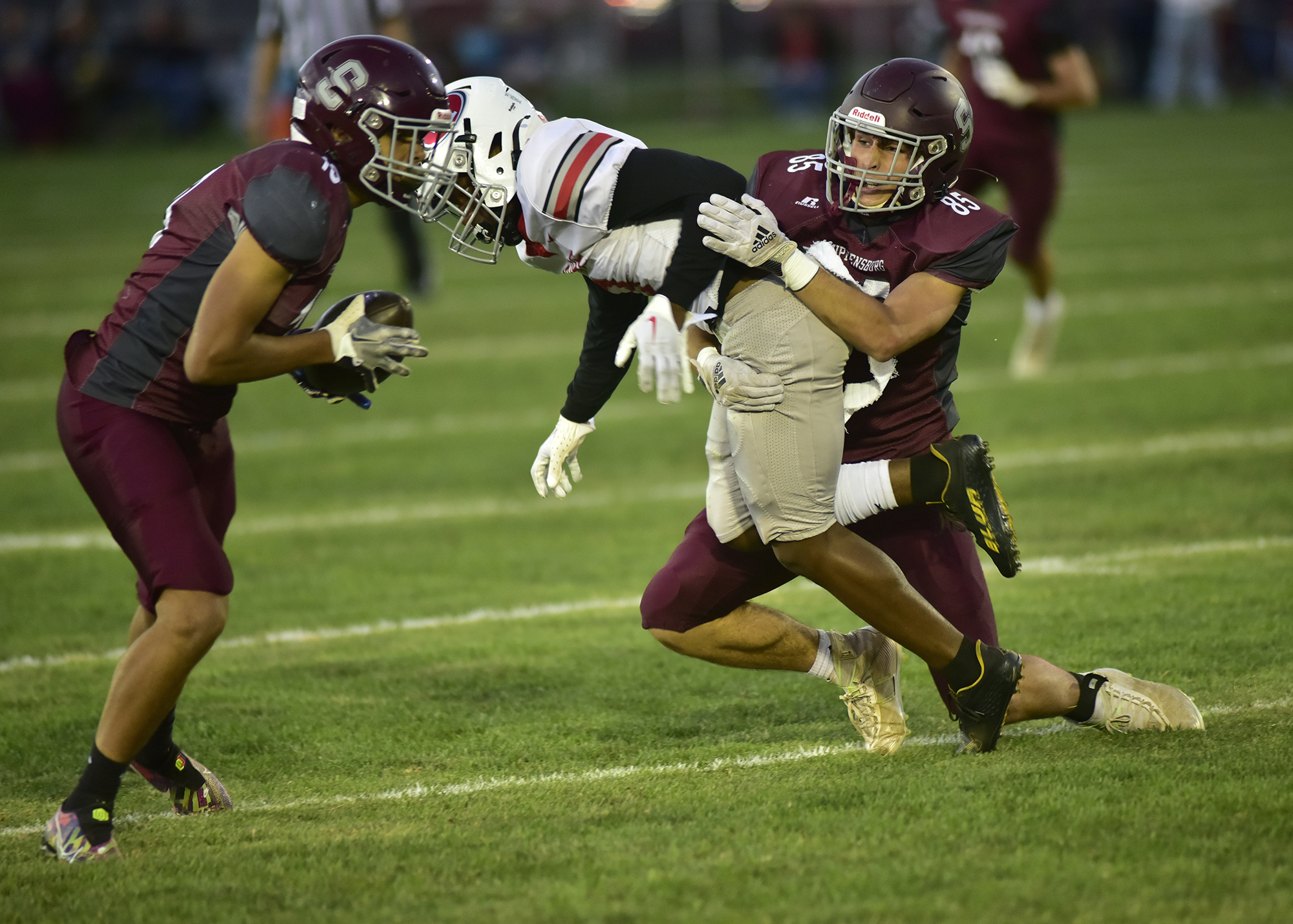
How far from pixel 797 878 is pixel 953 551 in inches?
43.1

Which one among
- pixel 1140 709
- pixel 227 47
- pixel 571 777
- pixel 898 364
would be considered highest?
pixel 898 364

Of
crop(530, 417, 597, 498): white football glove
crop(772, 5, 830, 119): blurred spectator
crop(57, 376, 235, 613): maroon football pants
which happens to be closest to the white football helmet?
crop(530, 417, 597, 498): white football glove

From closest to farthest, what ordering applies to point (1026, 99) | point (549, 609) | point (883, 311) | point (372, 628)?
point (883, 311)
point (372, 628)
point (549, 609)
point (1026, 99)

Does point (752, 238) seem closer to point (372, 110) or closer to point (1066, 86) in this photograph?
point (372, 110)

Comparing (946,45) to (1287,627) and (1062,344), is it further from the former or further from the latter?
(1287,627)

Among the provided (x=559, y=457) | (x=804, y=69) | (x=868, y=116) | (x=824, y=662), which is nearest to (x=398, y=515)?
(x=559, y=457)

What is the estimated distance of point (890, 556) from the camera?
3.64 m

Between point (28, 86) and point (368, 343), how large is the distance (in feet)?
62.3

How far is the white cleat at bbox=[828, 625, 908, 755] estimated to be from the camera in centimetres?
352

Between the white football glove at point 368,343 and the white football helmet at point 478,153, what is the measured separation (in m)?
0.27

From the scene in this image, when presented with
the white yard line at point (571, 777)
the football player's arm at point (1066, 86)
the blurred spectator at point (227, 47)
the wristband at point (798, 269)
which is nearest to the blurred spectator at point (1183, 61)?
the blurred spectator at point (227, 47)

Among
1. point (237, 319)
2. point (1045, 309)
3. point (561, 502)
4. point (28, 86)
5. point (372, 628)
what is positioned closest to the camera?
point (237, 319)

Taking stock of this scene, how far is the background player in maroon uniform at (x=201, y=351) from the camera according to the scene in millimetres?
3090

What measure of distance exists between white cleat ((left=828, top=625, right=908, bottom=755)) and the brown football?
1.25 m
